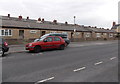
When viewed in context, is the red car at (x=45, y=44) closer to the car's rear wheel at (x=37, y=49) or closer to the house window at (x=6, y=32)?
the car's rear wheel at (x=37, y=49)

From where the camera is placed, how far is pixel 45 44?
14.1m

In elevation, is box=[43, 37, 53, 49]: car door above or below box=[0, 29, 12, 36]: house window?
below

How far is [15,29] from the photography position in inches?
1146

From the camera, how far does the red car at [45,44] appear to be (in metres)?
13.3

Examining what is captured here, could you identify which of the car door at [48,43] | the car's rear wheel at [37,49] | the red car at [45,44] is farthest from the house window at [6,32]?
the car's rear wheel at [37,49]

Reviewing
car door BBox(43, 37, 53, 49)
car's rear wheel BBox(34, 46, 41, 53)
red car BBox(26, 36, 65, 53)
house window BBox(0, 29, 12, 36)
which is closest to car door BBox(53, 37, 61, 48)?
red car BBox(26, 36, 65, 53)

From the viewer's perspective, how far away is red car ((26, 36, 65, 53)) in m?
13.3

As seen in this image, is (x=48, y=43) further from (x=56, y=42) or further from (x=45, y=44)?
(x=56, y=42)

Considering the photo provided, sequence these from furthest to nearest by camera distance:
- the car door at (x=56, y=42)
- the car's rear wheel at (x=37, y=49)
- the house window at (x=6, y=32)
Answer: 1. the house window at (x=6, y=32)
2. the car door at (x=56, y=42)
3. the car's rear wheel at (x=37, y=49)

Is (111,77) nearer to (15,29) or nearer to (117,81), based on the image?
(117,81)

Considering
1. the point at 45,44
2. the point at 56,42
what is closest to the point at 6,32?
the point at 56,42

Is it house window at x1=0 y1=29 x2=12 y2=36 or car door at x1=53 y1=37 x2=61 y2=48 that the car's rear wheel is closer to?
car door at x1=53 y1=37 x2=61 y2=48

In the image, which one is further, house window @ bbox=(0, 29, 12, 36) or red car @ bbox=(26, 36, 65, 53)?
house window @ bbox=(0, 29, 12, 36)

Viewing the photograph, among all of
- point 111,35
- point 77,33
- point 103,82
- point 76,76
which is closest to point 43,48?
point 76,76
